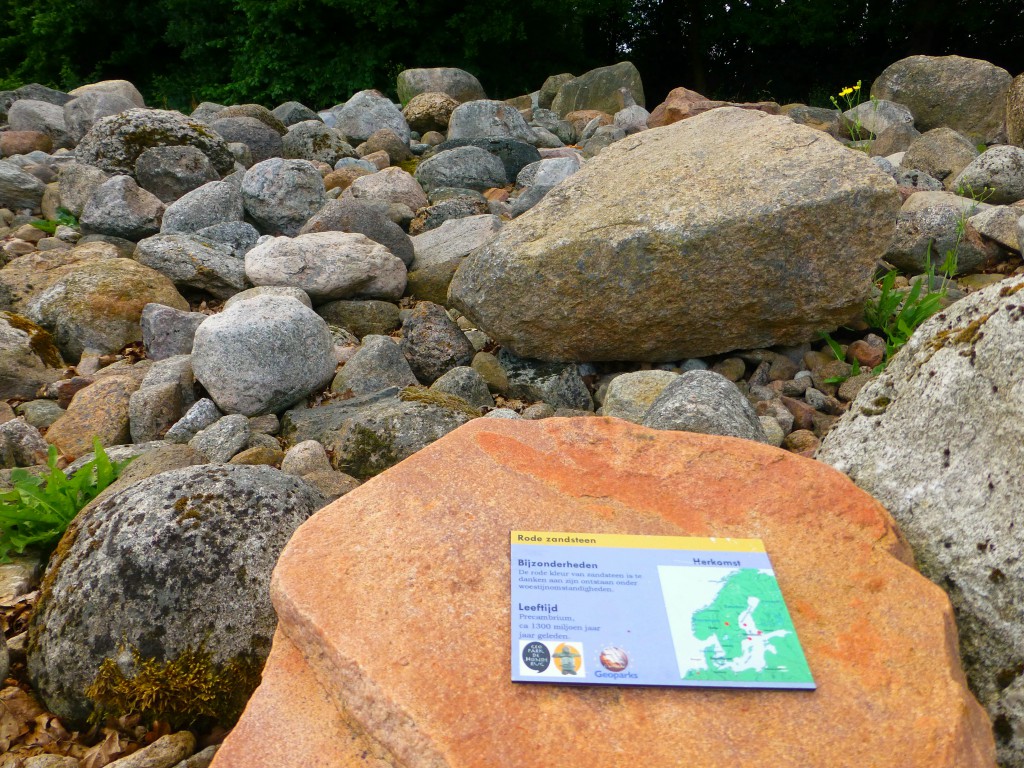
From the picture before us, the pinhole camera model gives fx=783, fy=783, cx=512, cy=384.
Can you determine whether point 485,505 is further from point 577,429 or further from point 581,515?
point 577,429

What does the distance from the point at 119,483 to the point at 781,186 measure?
3351 mm

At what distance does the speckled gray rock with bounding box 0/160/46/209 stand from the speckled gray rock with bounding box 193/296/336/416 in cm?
460

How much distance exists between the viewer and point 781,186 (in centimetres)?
A: 393

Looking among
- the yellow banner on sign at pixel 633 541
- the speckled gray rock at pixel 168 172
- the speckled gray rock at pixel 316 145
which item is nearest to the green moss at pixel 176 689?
the yellow banner on sign at pixel 633 541

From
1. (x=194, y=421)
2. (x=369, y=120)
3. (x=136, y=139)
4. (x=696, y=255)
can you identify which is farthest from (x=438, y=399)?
(x=369, y=120)

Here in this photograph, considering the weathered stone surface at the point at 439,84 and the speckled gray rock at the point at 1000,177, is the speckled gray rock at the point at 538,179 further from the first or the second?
the weathered stone surface at the point at 439,84

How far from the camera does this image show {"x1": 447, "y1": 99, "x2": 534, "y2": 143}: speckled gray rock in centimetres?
970

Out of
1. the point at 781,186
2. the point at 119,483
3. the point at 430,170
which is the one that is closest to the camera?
the point at 119,483

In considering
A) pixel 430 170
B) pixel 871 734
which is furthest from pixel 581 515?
pixel 430 170

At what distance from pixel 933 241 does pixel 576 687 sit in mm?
4509

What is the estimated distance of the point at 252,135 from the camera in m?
9.17

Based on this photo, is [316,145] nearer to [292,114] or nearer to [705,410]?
[292,114]

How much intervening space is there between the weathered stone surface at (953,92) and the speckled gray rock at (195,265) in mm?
7858

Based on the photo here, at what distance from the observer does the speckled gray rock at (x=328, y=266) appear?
5293 millimetres
